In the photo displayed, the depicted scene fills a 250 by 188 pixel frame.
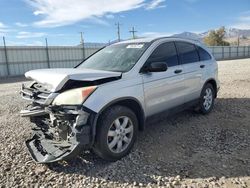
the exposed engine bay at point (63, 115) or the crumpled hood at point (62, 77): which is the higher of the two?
the crumpled hood at point (62, 77)

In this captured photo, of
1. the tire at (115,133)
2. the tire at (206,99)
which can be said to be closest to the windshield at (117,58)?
the tire at (115,133)

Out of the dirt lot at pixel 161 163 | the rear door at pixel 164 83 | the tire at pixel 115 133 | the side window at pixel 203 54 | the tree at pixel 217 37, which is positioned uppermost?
the tree at pixel 217 37

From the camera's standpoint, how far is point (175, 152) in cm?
436

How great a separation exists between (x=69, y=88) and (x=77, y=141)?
0.75 metres

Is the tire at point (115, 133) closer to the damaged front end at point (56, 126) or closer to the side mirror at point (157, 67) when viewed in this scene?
the damaged front end at point (56, 126)

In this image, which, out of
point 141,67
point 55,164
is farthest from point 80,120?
point 141,67

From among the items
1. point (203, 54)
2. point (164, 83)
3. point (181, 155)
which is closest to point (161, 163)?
point (181, 155)

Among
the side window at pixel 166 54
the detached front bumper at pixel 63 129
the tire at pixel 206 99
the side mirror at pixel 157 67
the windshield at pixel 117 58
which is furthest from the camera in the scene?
the tire at pixel 206 99

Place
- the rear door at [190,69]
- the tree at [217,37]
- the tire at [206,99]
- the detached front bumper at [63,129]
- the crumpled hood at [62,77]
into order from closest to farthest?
1. the detached front bumper at [63,129]
2. the crumpled hood at [62,77]
3. the rear door at [190,69]
4. the tire at [206,99]
5. the tree at [217,37]

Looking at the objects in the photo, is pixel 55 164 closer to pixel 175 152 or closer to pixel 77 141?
pixel 77 141

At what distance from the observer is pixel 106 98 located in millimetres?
3807

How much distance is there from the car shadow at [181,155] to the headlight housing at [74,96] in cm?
102

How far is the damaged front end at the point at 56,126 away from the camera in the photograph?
3564 millimetres

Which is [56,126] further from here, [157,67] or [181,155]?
[181,155]
